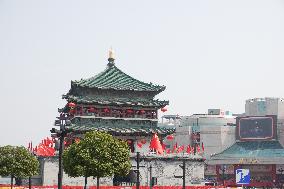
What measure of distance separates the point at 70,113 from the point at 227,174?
6606 centimetres

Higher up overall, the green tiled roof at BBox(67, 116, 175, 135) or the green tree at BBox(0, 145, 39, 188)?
the green tiled roof at BBox(67, 116, 175, 135)

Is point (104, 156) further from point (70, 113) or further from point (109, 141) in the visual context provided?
point (70, 113)

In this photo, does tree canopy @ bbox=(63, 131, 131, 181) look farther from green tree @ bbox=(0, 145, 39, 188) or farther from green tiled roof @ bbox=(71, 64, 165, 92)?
green tiled roof @ bbox=(71, 64, 165, 92)

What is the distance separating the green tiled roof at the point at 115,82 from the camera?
2928 inches

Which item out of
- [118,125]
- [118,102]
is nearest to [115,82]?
[118,102]

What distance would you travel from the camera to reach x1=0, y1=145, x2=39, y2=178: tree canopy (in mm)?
54500

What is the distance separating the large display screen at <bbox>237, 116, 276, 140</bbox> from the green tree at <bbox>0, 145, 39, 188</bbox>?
81514 millimetres

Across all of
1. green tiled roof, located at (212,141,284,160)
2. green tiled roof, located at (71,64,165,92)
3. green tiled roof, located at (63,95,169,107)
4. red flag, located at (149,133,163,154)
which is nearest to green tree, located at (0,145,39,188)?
green tiled roof, located at (63,95,169,107)

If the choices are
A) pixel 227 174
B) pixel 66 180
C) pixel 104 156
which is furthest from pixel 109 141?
pixel 227 174

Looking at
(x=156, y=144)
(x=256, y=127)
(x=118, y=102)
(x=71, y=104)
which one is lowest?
(x=156, y=144)

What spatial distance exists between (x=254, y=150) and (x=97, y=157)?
86.8 meters

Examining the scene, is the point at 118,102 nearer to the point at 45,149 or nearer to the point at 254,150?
the point at 45,149

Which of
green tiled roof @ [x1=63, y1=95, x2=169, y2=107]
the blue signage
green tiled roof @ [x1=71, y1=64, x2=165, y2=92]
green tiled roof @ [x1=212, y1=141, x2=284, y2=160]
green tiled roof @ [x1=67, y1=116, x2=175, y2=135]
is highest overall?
green tiled roof @ [x1=71, y1=64, x2=165, y2=92]

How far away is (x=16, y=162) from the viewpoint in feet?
179
